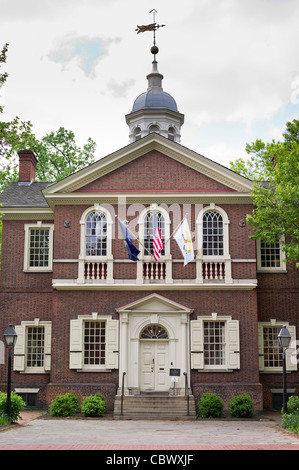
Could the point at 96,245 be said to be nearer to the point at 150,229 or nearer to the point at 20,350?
the point at 150,229

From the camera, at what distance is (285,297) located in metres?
24.1

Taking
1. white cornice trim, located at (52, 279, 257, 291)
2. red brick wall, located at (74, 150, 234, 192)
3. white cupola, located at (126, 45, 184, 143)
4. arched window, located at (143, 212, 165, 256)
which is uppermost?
white cupola, located at (126, 45, 184, 143)

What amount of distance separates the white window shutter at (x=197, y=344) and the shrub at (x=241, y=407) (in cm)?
179

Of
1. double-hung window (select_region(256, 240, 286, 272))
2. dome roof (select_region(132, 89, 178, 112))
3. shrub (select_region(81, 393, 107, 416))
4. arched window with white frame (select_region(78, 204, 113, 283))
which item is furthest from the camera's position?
dome roof (select_region(132, 89, 178, 112))

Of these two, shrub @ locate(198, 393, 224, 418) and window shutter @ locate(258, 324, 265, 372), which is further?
window shutter @ locate(258, 324, 265, 372)

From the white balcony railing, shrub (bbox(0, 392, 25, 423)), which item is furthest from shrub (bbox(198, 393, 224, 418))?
shrub (bbox(0, 392, 25, 423))

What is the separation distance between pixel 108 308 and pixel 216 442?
9414 mm

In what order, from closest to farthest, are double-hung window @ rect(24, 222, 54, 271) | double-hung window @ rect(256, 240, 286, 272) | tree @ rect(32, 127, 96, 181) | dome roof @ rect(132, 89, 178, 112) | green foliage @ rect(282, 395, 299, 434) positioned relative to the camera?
green foliage @ rect(282, 395, 299, 434), double-hung window @ rect(256, 240, 286, 272), double-hung window @ rect(24, 222, 54, 271), dome roof @ rect(132, 89, 178, 112), tree @ rect(32, 127, 96, 181)

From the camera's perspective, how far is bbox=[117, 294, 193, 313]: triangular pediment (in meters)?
22.4

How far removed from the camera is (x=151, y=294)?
74.0 feet

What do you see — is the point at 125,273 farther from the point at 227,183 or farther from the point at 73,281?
the point at 227,183

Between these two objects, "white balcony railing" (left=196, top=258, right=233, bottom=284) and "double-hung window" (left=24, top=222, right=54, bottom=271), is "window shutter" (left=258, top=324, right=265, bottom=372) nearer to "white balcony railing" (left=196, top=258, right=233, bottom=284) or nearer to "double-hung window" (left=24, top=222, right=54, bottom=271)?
"white balcony railing" (left=196, top=258, right=233, bottom=284)

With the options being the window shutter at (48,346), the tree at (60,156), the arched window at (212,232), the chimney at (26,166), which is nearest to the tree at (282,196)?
the arched window at (212,232)

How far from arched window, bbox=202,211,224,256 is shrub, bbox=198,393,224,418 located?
5.30 meters
